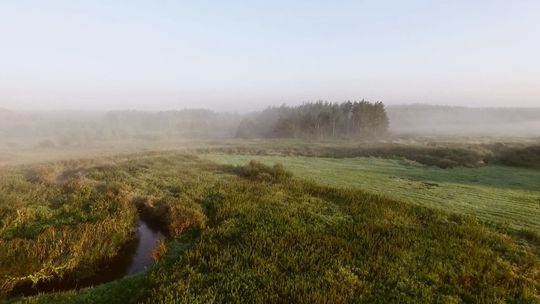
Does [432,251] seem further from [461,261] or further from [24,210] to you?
[24,210]

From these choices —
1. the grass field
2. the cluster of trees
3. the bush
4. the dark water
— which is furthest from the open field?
the cluster of trees

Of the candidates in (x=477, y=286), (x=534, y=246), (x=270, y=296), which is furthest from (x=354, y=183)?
(x=270, y=296)

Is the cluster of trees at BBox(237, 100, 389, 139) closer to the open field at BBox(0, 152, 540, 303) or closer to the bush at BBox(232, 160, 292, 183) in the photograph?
the bush at BBox(232, 160, 292, 183)

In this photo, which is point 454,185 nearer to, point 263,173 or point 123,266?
point 263,173

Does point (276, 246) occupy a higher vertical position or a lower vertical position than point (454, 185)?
lower

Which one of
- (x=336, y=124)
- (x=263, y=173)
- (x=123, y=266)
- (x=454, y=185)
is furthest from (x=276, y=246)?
(x=336, y=124)

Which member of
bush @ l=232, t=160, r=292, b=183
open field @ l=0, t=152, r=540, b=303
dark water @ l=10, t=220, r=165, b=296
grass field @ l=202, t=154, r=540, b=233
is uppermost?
bush @ l=232, t=160, r=292, b=183
